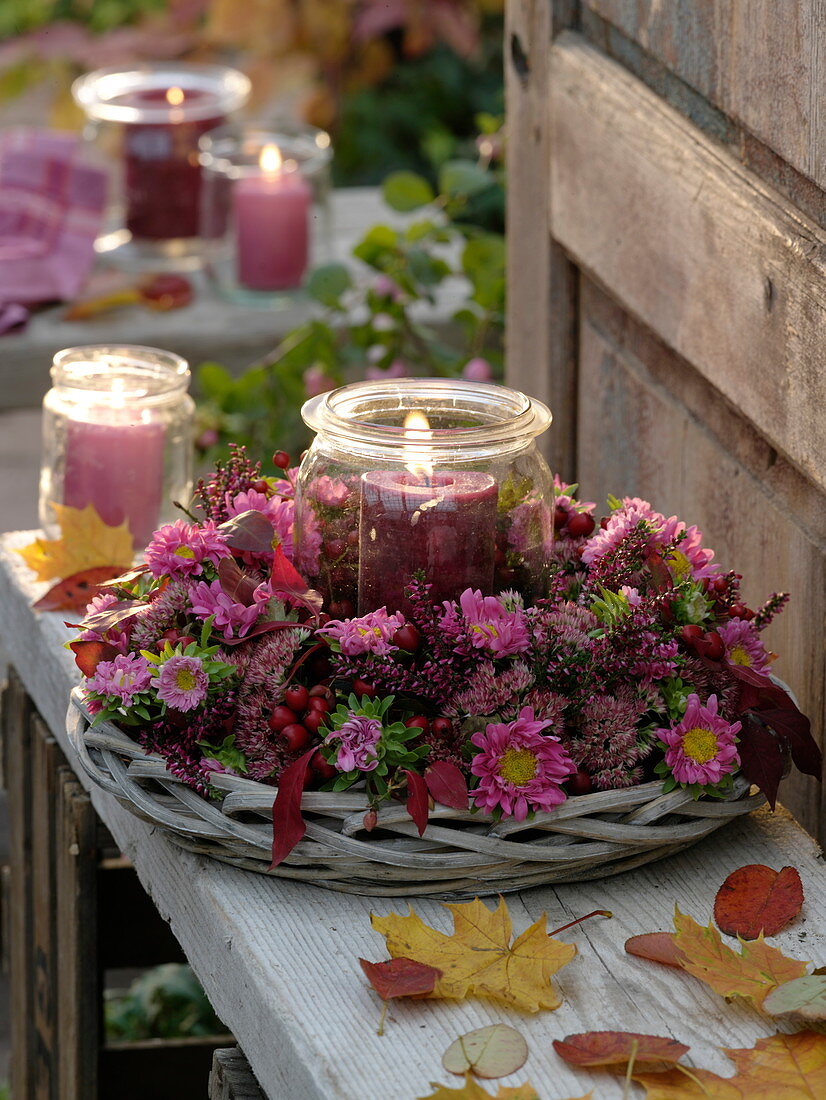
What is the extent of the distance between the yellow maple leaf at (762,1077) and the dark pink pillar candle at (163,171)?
2127mm

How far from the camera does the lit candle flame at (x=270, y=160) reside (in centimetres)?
260

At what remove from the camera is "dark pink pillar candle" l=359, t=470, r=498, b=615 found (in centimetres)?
105

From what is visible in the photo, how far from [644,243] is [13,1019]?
1.17 metres

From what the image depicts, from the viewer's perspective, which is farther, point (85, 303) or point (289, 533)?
point (85, 303)

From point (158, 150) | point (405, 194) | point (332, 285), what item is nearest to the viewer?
point (332, 285)

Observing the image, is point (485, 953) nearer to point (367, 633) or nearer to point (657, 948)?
point (657, 948)

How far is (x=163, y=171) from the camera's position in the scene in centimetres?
269

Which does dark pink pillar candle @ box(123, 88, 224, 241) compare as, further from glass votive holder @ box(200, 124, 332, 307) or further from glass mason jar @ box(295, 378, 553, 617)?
glass mason jar @ box(295, 378, 553, 617)

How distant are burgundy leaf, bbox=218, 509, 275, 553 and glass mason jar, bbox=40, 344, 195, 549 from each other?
1.27ft

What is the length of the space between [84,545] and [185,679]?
50 centimetres

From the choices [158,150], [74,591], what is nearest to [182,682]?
[74,591]

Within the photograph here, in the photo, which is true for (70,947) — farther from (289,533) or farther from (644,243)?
(644,243)

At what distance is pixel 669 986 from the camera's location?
3.10ft

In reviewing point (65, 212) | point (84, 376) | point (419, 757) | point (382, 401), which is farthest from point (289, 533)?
point (65, 212)
